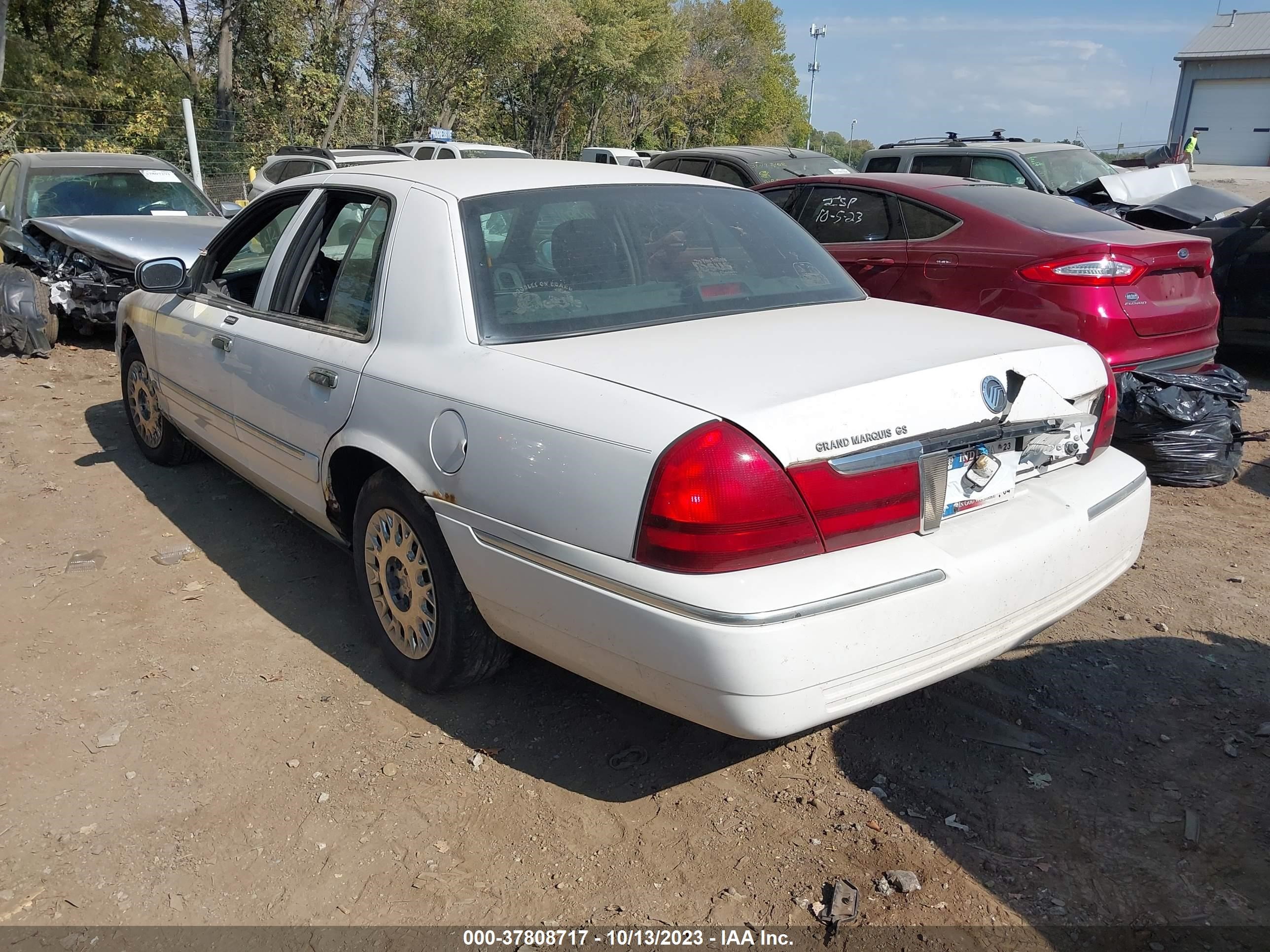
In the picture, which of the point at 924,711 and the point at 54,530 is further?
the point at 54,530

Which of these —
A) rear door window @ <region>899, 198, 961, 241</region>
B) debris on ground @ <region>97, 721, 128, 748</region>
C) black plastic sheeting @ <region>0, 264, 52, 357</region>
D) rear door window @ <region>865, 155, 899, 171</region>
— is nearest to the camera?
debris on ground @ <region>97, 721, 128, 748</region>

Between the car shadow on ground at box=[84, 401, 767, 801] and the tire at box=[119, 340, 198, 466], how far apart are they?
781 millimetres

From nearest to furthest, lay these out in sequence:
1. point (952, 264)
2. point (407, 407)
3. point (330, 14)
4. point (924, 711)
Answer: point (407, 407), point (924, 711), point (952, 264), point (330, 14)

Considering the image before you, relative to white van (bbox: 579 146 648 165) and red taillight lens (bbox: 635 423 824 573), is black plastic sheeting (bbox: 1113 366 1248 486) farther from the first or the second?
white van (bbox: 579 146 648 165)

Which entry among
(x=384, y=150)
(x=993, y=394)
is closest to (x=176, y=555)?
(x=993, y=394)

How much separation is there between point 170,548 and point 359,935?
283cm

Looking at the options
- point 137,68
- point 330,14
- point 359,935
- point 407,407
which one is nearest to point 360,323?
point 407,407

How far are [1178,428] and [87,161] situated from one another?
9388mm

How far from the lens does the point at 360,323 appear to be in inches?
135

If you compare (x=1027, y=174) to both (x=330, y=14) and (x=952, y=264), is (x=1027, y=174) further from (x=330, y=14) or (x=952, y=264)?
(x=330, y=14)

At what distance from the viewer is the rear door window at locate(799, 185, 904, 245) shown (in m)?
6.40

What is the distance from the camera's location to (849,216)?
6.65m

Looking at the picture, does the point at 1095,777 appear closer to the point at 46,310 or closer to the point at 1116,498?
the point at 1116,498

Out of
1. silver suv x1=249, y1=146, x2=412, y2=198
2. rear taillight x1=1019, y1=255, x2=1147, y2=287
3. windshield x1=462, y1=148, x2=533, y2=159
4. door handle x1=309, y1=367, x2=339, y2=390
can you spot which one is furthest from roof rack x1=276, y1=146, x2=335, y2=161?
door handle x1=309, y1=367, x2=339, y2=390
